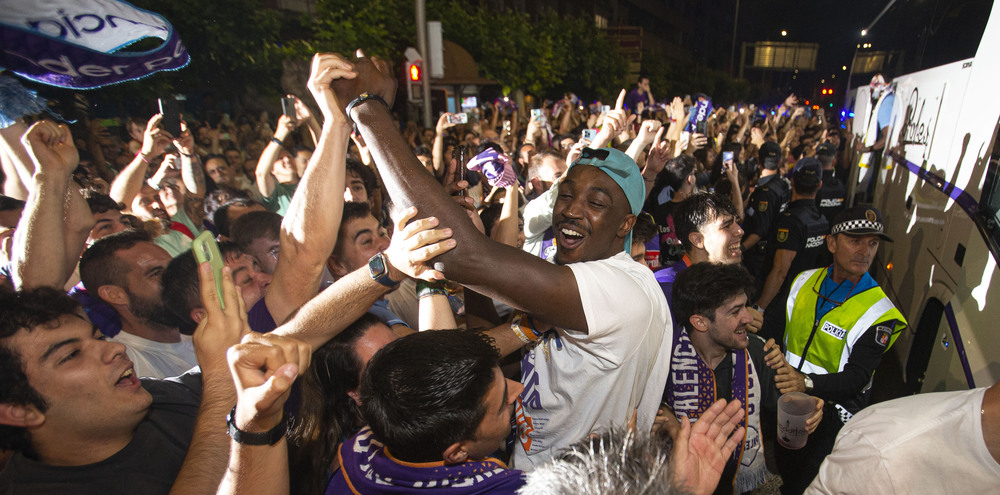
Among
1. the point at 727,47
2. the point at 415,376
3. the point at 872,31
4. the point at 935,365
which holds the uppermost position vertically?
the point at 727,47

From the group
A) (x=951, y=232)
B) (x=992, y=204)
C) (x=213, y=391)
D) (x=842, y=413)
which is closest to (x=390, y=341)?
(x=213, y=391)

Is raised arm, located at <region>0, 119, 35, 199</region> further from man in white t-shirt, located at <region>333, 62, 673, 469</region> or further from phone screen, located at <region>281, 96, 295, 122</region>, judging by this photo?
phone screen, located at <region>281, 96, 295, 122</region>

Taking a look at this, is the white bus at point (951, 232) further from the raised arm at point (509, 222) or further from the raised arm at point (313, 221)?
the raised arm at point (313, 221)

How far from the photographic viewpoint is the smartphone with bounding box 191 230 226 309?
1.38 metres

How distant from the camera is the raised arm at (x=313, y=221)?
2.05 meters

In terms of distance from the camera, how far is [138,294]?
8.00ft

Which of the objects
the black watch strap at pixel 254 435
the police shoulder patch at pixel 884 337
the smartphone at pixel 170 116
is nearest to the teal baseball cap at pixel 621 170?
the black watch strap at pixel 254 435

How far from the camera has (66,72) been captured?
1.93 meters

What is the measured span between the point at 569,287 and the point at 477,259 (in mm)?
285

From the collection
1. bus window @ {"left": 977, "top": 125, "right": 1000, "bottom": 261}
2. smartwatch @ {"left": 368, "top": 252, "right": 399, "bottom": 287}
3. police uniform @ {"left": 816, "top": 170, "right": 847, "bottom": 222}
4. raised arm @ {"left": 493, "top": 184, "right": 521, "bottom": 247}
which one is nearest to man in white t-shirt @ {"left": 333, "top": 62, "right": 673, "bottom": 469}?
smartwatch @ {"left": 368, "top": 252, "right": 399, "bottom": 287}

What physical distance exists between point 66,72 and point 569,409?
7.55 ft

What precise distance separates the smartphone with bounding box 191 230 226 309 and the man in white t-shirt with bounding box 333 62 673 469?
0.52 m

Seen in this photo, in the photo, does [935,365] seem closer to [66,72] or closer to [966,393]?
[966,393]

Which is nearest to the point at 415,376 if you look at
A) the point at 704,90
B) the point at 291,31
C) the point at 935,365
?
the point at 935,365
